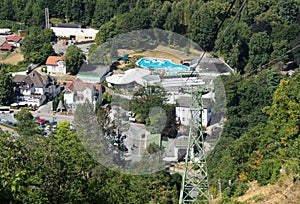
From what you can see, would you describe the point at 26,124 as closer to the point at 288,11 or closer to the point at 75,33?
the point at 75,33

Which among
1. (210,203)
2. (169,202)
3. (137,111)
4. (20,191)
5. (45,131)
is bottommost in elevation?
(45,131)

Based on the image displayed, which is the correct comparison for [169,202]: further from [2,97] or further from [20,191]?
[2,97]

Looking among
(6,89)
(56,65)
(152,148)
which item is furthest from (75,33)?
(152,148)

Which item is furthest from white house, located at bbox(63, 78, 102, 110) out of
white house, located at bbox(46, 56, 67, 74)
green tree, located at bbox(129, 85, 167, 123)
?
green tree, located at bbox(129, 85, 167, 123)

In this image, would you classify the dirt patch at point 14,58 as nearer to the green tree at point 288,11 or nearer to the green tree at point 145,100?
the green tree at point 288,11

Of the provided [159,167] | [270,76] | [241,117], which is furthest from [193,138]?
[270,76]

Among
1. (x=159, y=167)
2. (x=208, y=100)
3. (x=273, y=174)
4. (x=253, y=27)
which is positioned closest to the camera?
(x=273, y=174)
